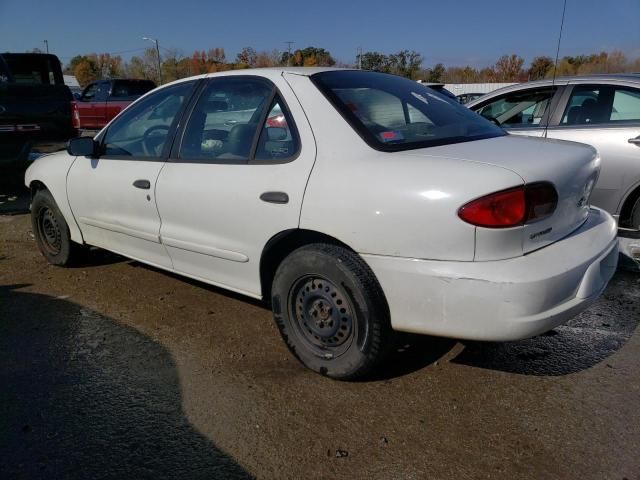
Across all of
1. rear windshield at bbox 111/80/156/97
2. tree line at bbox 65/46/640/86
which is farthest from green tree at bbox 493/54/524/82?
rear windshield at bbox 111/80/156/97

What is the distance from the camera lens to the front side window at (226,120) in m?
3.12

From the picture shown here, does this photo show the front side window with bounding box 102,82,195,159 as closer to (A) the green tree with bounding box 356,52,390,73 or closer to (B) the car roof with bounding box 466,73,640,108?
(B) the car roof with bounding box 466,73,640,108

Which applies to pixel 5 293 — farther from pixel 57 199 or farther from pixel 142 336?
pixel 142 336

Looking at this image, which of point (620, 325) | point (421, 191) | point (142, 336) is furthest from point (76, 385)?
point (620, 325)

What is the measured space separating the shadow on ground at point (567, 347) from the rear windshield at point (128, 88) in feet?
48.2

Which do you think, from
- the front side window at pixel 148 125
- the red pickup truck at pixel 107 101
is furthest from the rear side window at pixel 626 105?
the red pickup truck at pixel 107 101

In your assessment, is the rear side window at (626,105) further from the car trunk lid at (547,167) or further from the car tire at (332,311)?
the car tire at (332,311)

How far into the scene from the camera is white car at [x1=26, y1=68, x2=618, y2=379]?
90.5 inches

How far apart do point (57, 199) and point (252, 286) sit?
2370 mm

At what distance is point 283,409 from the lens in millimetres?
2639

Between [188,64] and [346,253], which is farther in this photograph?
[188,64]

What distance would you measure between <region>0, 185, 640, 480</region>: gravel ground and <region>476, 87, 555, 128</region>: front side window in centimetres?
217

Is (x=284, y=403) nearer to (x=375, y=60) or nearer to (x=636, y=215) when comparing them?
(x=636, y=215)

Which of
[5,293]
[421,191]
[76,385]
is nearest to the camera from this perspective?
[421,191]
